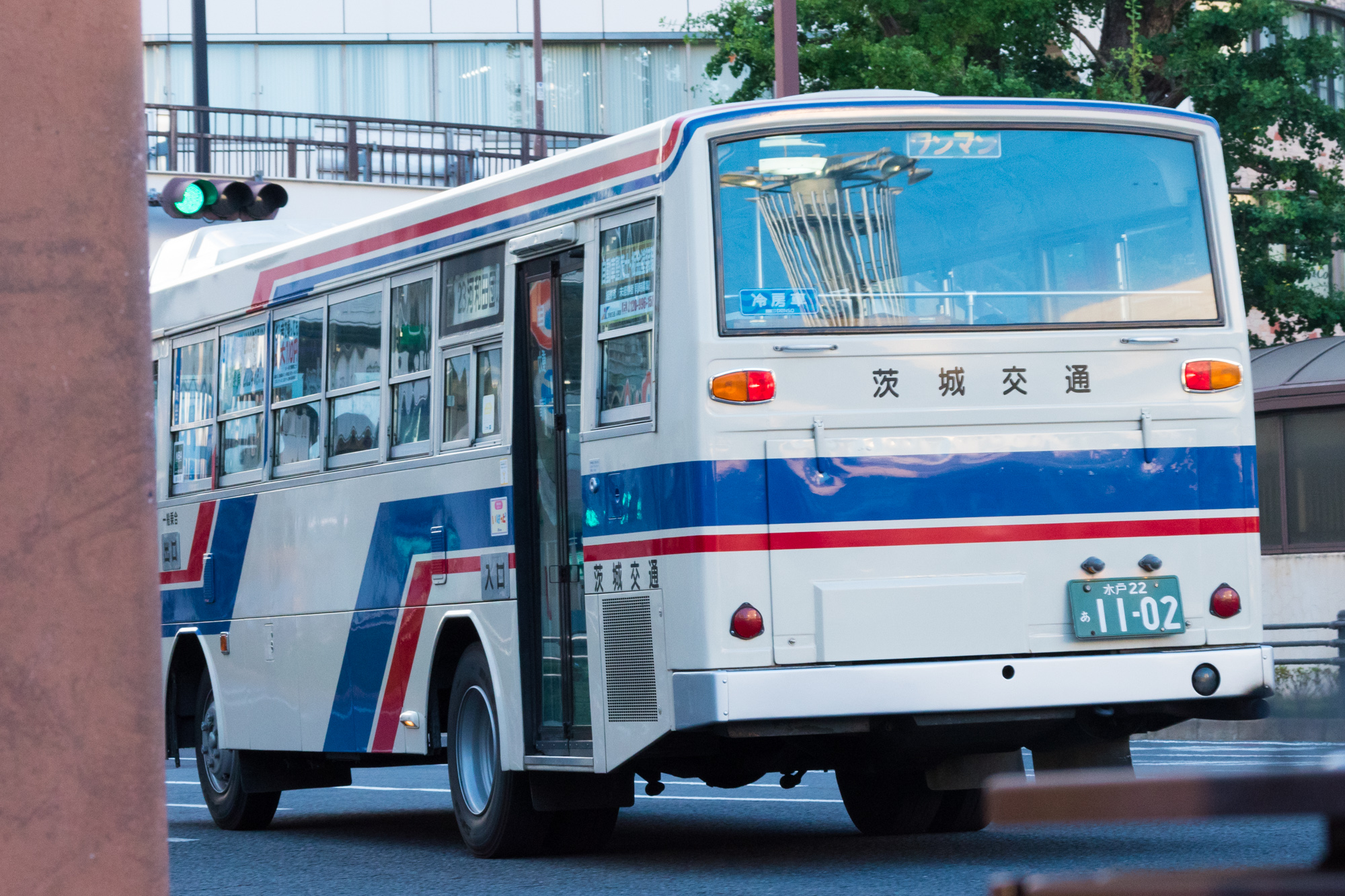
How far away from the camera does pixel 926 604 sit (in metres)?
8.95

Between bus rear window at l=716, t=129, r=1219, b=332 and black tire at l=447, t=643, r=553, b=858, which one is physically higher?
bus rear window at l=716, t=129, r=1219, b=332

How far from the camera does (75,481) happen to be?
390 centimetres

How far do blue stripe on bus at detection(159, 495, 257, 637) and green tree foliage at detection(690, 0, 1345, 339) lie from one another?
394 inches

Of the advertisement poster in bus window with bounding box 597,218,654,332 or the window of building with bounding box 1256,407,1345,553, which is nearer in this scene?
the advertisement poster in bus window with bounding box 597,218,654,332

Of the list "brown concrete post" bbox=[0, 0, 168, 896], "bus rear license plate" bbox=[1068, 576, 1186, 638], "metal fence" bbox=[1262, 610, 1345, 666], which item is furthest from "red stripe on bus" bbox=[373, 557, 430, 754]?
"metal fence" bbox=[1262, 610, 1345, 666]

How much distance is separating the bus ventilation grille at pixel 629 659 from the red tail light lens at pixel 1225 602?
239cm

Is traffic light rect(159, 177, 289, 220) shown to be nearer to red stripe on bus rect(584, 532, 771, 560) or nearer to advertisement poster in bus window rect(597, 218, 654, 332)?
advertisement poster in bus window rect(597, 218, 654, 332)

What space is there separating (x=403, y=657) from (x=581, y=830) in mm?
1361

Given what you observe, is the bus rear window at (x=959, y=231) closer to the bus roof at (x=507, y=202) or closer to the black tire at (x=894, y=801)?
the bus roof at (x=507, y=202)

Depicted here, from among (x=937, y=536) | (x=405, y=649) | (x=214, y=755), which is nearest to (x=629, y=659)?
(x=937, y=536)

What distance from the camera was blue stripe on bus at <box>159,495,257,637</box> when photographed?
13192 millimetres

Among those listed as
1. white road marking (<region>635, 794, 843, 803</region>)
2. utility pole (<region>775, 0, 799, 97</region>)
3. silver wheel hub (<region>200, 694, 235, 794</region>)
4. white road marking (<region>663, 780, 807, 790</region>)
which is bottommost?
white road marking (<region>663, 780, 807, 790</region>)

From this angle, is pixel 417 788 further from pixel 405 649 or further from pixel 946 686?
pixel 946 686

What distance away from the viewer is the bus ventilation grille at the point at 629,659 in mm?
9180
